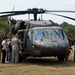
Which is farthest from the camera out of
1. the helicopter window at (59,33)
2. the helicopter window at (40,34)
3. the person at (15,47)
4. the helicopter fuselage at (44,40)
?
the person at (15,47)

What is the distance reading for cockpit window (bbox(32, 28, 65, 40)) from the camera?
15.4m

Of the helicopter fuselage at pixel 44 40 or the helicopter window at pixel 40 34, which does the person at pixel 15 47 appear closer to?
the helicopter fuselage at pixel 44 40

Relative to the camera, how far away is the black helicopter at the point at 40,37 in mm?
14750

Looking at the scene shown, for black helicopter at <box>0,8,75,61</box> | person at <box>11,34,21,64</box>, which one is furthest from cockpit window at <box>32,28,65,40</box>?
person at <box>11,34,21,64</box>

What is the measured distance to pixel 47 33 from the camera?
1563 centimetres

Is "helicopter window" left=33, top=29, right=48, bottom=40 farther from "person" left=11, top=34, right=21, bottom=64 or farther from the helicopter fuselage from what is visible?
"person" left=11, top=34, right=21, bottom=64

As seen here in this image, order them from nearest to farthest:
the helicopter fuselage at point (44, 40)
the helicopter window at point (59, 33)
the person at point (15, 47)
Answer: the helicopter fuselage at point (44, 40), the helicopter window at point (59, 33), the person at point (15, 47)

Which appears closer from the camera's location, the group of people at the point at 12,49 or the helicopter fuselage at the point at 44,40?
the helicopter fuselage at the point at 44,40

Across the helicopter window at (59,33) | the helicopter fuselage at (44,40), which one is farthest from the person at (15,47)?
the helicopter window at (59,33)

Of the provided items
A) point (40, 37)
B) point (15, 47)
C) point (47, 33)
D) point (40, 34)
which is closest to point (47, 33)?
point (47, 33)

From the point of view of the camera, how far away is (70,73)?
39.9 ft

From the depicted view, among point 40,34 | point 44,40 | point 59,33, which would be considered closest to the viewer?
point 44,40

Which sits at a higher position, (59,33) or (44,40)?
(59,33)

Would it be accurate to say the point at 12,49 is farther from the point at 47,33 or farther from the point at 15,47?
the point at 47,33
